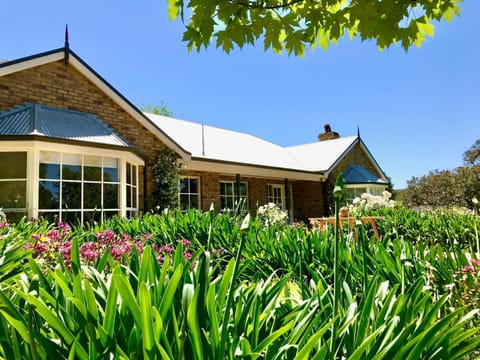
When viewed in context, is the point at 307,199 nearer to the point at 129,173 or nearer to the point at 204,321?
the point at 129,173

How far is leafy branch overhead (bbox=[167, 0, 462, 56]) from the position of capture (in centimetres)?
270

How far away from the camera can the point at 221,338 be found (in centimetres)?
114

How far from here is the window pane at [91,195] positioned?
9300 millimetres

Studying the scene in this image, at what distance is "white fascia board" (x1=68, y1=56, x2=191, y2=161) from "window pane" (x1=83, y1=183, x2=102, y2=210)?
120 inches

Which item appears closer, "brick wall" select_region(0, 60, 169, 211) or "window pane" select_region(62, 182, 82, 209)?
"window pane" select_region(62, 182, 82, 209)

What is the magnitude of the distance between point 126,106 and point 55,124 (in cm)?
261

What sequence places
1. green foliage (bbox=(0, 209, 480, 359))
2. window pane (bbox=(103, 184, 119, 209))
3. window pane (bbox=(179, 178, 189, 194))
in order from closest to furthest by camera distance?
1. green foliage (bbox=(0, 209, 480, 359))
2. window pane (bbox=(103, 184, 119, 209))
3. window pane (bbox=(179, 178, 189, 194))

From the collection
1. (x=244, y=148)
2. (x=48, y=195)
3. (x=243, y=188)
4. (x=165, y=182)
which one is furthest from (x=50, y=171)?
(x=244, y=148)

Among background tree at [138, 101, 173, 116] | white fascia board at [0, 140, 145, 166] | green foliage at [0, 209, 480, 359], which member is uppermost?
background tree at [138, 101, 173, 116]

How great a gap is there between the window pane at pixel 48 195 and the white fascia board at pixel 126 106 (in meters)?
3.59

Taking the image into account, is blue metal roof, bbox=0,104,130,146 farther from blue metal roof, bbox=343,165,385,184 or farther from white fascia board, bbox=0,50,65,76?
blue metal roof, bbox=343,165,385,184

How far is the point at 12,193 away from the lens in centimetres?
857

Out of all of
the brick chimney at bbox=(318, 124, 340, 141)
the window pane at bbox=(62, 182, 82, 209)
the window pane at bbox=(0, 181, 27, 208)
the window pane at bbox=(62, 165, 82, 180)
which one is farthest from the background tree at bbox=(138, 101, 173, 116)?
the window pane at bbox=(0, 181, 27, 208)

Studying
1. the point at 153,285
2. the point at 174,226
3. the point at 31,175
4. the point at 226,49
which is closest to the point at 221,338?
the point at 153,285
